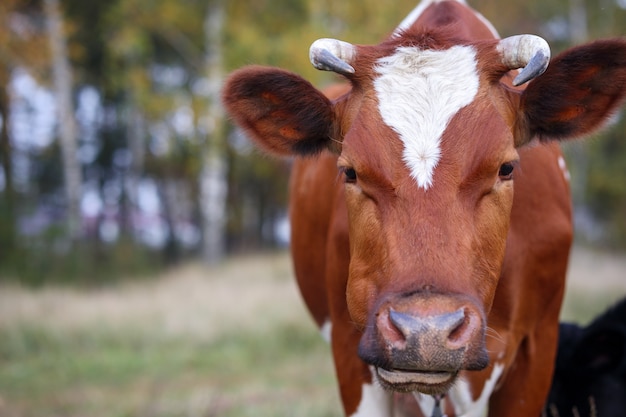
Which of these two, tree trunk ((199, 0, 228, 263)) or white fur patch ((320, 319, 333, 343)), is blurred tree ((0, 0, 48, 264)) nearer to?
tree trunk ((199, 0, 228, 263))

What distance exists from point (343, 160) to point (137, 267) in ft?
45.6

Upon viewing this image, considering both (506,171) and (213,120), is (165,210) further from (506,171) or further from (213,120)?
(506,171)

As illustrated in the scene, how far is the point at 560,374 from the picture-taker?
477cm

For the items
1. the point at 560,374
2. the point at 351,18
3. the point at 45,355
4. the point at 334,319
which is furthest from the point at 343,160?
the point at 351,18

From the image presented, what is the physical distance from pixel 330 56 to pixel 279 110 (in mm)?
454

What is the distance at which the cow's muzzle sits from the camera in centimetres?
229

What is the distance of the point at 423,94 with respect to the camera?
277cm

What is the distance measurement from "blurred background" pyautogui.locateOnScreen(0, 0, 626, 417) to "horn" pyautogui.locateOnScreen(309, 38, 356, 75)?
2.18 feet

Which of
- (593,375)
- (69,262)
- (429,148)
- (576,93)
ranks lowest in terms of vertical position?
(69,262)

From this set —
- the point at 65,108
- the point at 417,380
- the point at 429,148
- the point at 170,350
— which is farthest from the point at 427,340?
the point at 65,108

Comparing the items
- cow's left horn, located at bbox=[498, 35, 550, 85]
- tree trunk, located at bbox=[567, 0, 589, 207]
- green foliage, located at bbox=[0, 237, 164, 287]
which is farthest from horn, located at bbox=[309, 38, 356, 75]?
tree trunk, located at bbox=[567, 0, 589, 207]

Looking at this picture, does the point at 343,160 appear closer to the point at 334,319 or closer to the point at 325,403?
the point at 334,319

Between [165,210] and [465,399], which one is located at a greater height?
[465,399]

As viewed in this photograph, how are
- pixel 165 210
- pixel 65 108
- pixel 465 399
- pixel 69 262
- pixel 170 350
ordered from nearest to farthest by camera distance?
pixel 465 399 < pixel 170 350 < pixel 69 262 < pixel 65 108 < pixel 165 210
